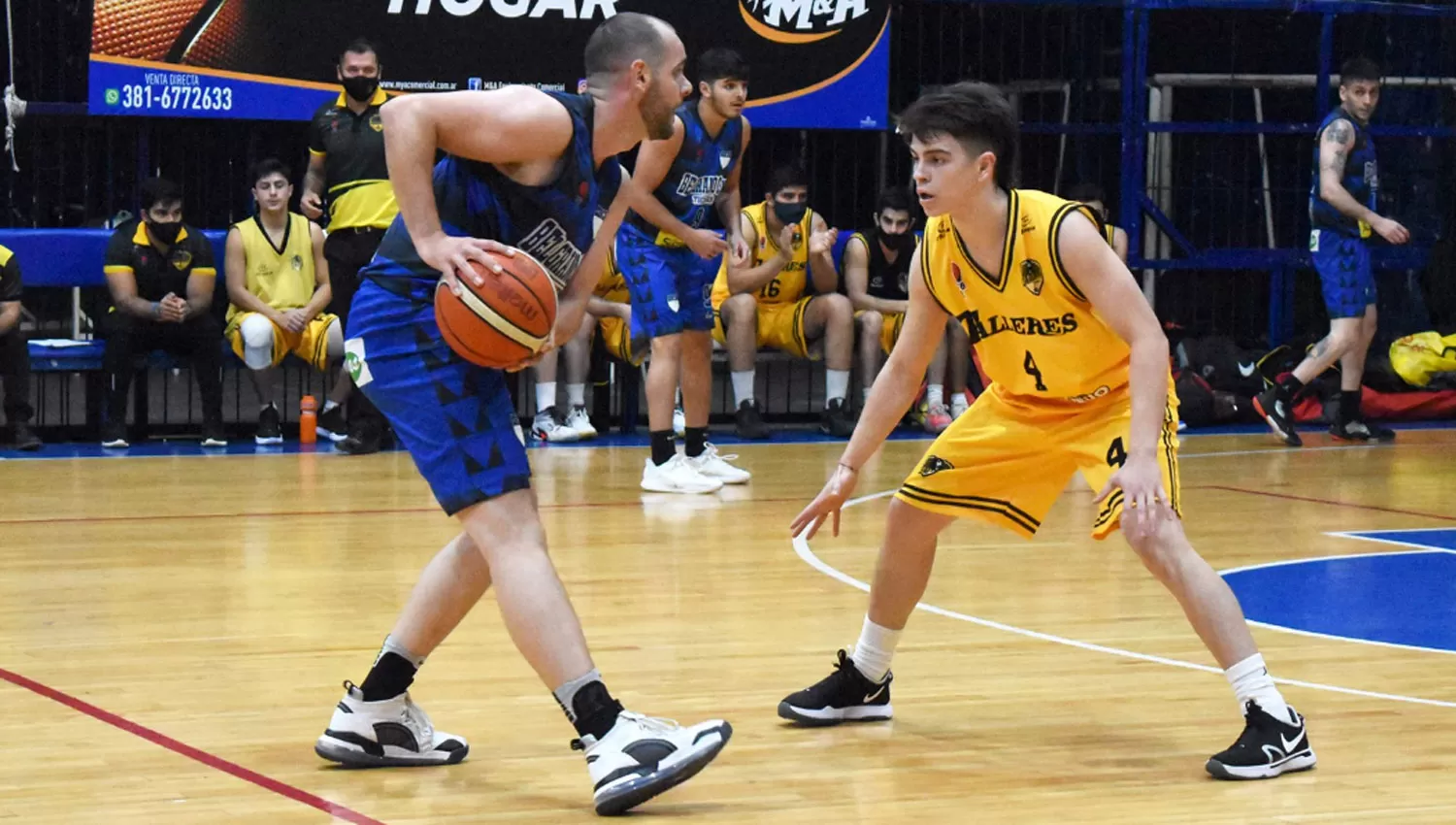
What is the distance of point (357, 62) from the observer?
31.8 feet

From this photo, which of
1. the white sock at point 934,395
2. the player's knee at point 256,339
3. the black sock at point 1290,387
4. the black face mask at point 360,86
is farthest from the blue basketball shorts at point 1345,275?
the player's knee at point 256,339

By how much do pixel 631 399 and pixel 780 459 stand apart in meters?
1.61

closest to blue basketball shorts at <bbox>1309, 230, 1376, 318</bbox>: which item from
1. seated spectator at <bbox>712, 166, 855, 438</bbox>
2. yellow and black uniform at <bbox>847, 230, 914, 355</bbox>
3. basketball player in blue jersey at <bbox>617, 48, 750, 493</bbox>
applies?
yellow and black uniform at <bbox>847, 230, 914, 355</bbox>

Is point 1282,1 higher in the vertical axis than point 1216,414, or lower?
higher

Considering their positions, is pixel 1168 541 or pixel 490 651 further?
pixel 490 651

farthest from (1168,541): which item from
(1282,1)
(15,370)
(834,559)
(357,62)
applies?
(1282,1)

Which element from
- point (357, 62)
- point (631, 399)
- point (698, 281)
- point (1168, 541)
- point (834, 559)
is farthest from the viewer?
point (631, 399)

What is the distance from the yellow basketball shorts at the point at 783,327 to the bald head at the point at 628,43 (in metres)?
7.15

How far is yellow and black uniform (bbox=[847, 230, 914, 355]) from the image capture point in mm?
11234

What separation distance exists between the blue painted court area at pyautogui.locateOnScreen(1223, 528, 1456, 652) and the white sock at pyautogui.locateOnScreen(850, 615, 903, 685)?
1.69m

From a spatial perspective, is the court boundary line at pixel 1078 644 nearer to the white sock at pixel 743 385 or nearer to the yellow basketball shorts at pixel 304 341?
the white sock at pixel 743 385

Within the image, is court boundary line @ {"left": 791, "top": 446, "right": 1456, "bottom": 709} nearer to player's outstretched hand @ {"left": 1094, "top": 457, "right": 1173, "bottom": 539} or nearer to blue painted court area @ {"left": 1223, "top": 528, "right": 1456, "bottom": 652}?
blue painted court area @ {"left": 1223, "top": 528, "right": 1456, "bottom": 652}

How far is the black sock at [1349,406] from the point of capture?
11.0m

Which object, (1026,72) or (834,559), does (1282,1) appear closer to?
(1026,72)
